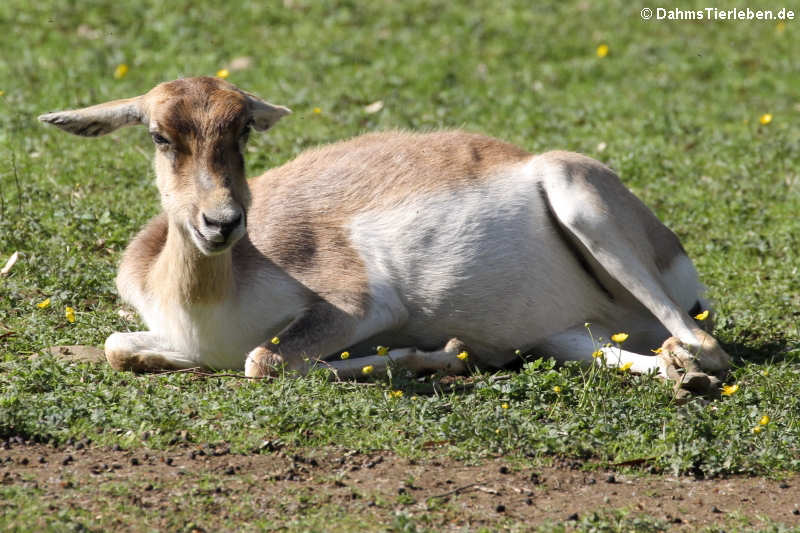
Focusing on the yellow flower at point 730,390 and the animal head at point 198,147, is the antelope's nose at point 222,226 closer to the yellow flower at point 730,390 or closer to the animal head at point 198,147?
the animal head at point 198,147

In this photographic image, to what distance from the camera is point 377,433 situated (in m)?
4.92

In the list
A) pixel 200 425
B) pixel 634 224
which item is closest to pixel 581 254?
pixel 634 224

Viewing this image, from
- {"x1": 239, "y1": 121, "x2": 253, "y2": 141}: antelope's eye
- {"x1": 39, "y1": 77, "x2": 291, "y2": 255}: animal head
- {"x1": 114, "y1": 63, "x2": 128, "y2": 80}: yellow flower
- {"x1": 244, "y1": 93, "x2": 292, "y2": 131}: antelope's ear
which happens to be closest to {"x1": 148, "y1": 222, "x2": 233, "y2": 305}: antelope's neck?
{"x1": 39, "y1": 77, "x2": 291, "y2": 255}: animal head

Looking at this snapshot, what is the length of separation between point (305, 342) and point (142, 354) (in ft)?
2.73

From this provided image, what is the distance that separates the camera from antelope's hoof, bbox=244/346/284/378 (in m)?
5.38

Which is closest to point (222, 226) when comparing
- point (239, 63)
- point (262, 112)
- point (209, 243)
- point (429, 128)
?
point (209, 243)

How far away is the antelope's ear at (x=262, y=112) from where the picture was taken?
213 inches

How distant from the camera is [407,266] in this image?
609 cm

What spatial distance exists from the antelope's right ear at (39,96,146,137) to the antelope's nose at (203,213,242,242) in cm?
75

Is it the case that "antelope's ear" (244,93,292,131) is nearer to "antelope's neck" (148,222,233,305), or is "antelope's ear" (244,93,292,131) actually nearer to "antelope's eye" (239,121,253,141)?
"antelope's eye" (239,121,253,141)

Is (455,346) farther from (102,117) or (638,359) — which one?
(102,117)

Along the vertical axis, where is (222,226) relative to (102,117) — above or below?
below

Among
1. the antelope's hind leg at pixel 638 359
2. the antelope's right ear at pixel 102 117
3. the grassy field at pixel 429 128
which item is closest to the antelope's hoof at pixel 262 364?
the grassy field at pixel 429 128

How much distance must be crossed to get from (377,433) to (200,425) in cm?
78
